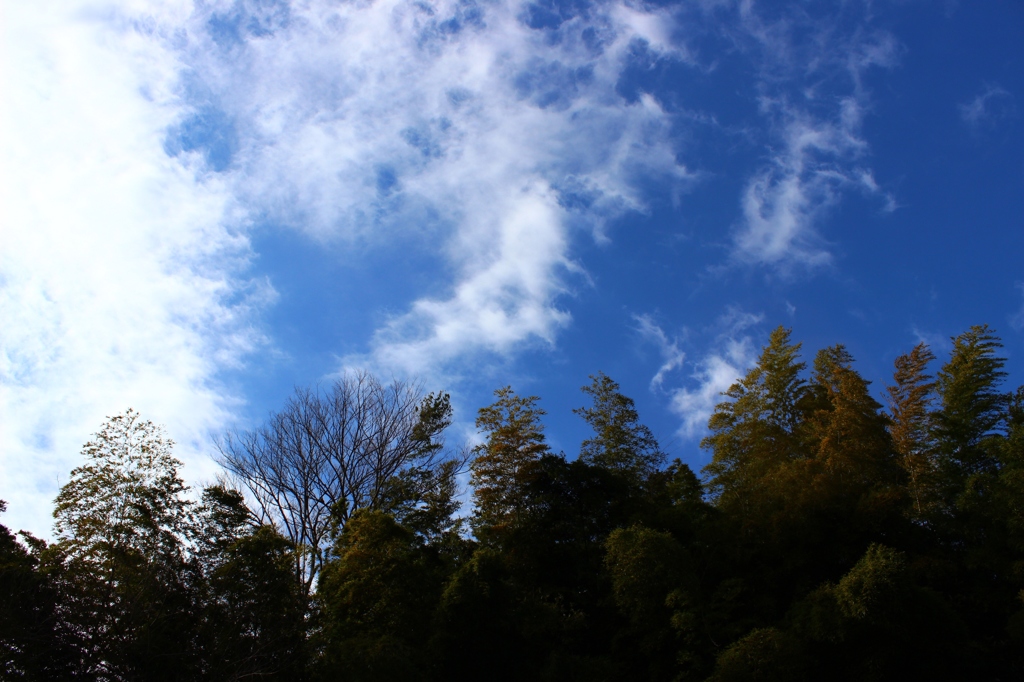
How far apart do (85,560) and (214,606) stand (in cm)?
219

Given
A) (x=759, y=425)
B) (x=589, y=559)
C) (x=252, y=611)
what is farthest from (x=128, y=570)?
(x=759, y=425)

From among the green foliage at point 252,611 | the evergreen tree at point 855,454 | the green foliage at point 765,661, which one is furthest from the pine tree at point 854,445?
the green foliage at point 252,611

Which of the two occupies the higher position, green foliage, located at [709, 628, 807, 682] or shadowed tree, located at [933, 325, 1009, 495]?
shadowed tree, located at [933, 325, 1009, 495]

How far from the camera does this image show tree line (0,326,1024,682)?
36.9 feet

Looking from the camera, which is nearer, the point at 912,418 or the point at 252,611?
the point at 252,611

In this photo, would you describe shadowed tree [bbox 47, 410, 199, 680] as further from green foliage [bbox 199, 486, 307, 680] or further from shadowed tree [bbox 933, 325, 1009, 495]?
shadowed tree [bbox 933, 325, 1009, 495]

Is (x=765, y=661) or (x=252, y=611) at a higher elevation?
(x=252, y=611)

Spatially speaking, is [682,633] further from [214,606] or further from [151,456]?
[151,456]

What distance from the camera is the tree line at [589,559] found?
11250mm

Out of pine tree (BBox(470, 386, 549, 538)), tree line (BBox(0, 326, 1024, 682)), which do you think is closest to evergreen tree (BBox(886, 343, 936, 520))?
tree line (BBox(0, 326, 1024, 682))

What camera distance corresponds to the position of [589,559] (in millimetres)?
16922

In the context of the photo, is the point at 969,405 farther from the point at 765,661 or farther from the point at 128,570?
the point at 128,570

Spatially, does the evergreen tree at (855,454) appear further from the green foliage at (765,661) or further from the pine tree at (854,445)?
the green foliage at (765,661)

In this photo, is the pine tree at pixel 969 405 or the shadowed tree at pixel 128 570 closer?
the shadowed tree at pixel 128 570
